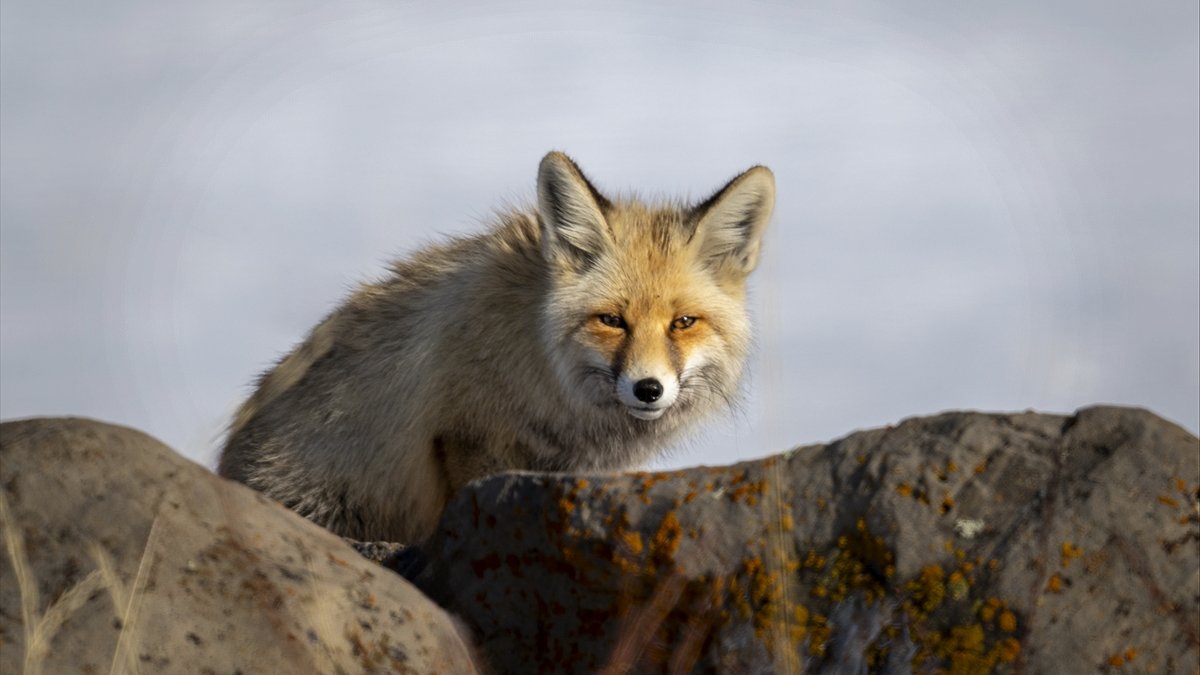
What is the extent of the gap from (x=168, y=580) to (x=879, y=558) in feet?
7.34

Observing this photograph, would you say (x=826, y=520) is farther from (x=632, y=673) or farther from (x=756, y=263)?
(x=756, y=263)

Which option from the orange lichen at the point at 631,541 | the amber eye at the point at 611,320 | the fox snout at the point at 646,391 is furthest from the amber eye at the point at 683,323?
the orange lichen at the point at 631,541

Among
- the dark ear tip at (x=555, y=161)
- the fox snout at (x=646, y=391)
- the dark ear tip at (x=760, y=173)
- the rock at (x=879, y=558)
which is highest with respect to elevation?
the dark ear tip at (x=555, y=161)

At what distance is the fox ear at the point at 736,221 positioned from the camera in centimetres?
773

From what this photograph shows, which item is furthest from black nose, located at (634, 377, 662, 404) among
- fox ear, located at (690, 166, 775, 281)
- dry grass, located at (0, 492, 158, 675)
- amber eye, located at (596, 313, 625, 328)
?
dry grass, located at (0, 492, 158, 675)

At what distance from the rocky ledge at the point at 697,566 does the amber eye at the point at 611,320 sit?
9.96ft

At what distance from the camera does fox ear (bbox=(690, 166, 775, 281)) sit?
25.4 feet

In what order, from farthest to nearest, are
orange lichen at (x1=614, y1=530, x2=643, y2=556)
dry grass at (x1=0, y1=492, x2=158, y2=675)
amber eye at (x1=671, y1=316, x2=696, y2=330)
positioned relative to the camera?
amber eye at (x1=671, y1=316, x2=696, y2=330) < orange lichen at (x1=614, y1=530, x2=643, y2=556) < dry grass at (x1=0, y1=492, x2=158, y2=675)

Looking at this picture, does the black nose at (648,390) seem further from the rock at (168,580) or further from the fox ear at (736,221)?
the rock at (168,580)

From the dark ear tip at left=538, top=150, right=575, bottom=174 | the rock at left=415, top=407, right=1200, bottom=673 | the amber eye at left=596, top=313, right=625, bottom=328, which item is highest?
the dark ear tip at left=538, top=150, right=575, bottom=174

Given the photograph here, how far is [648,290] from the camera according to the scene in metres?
7.46

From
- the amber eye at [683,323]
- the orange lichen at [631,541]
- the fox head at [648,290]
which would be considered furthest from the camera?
the amber eye at [683,323]

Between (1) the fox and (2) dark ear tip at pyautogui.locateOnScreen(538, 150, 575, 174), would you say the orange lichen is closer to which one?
(1) the fox

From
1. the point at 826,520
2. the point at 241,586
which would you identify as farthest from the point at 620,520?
the point at 241,586
